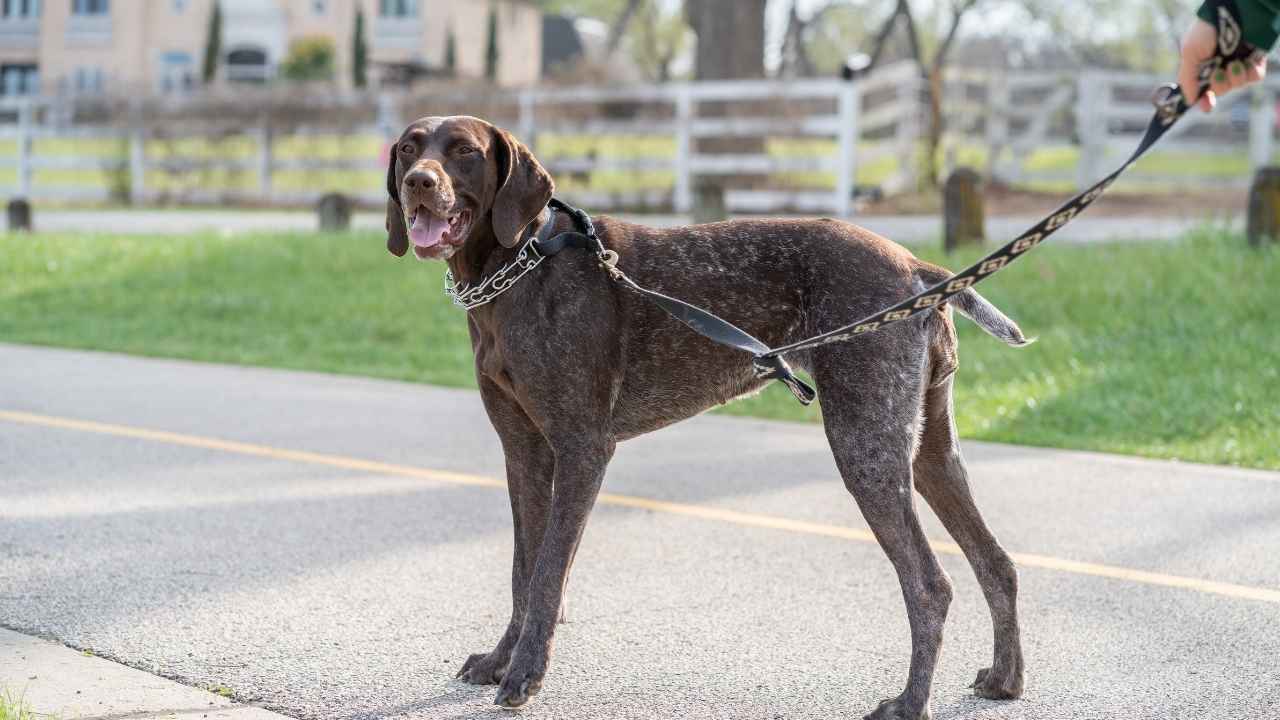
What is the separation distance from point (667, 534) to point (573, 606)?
3.96 ft

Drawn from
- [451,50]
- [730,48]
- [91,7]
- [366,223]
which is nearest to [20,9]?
[91,7]

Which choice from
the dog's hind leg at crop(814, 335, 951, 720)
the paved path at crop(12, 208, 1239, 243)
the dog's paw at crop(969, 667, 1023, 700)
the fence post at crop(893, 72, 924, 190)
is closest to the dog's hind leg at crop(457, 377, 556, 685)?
the dog's hind leg at crop(814, 335, 951, 720)

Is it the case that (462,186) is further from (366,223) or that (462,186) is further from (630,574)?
(366,223)

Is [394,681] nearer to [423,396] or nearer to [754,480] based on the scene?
[754,480]

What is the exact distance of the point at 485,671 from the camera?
188 inches

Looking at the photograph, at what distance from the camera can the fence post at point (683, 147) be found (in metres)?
21.6

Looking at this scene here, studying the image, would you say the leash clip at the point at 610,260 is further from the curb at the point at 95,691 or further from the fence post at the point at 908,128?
the fence post at the point at 908,128

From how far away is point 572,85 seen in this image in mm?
25656

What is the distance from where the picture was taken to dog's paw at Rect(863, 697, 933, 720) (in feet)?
14.1

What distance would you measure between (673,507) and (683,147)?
50.0 ft

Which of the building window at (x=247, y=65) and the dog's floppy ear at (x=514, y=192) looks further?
the building window at (x=247, y=65)

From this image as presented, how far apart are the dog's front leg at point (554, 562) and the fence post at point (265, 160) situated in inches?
961

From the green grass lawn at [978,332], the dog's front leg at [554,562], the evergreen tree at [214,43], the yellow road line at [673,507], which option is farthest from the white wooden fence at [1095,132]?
the evergreen tree at [214,43]

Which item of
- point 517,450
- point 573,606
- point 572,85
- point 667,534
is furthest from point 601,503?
point 572,85
